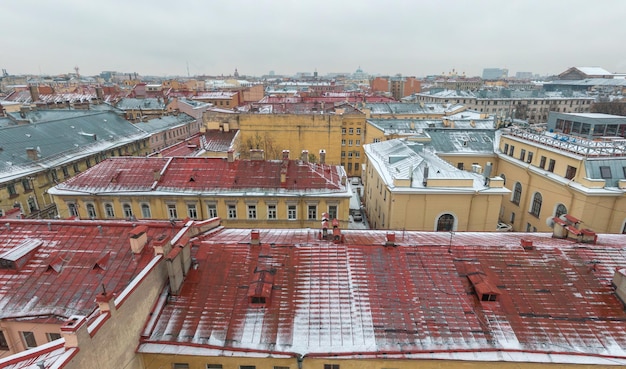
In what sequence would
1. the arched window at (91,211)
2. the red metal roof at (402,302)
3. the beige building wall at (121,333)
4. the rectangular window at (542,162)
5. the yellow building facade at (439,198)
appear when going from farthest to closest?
1. the rectangular window at (542,162)
2. the arched window at (91,211)
3. the yellow building facade at (439,198)
4. the red metal roof at (402,302)
5. the beige building wall at (121,333)

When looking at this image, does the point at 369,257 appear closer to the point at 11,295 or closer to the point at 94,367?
the point at 94,367

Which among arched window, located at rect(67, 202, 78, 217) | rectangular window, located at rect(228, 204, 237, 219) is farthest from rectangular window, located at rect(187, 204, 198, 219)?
arched window, located at rect(67, 202, 78, 217)

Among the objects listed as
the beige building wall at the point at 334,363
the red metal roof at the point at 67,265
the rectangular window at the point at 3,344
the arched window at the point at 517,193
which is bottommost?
the arched window at the point at 517,193

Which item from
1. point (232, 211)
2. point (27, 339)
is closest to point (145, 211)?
point (232, 211)

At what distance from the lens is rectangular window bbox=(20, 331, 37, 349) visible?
13711 mm

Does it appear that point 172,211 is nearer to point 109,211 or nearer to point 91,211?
point 109,211

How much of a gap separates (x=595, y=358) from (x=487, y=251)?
5819 mm

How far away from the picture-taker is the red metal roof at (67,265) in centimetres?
1379

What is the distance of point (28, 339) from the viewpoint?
45.3 ft

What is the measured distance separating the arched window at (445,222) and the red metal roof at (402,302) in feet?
36.6

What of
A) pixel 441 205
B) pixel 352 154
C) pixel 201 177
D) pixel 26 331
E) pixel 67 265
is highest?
pixel 67 265

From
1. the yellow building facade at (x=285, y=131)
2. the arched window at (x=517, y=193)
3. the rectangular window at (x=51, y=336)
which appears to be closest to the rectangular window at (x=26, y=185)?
the yellow building facade at (x=285, y=131)

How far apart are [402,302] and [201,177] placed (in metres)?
22.2

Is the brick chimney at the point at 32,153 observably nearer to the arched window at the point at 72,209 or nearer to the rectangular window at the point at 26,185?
the rectangular window at the point at 26,185
